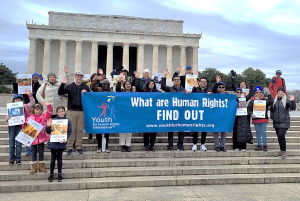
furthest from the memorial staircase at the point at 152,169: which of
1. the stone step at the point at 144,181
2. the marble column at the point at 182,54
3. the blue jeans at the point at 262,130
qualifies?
the marble column at the point at 182,54

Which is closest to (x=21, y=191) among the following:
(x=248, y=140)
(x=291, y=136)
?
(x=248, y=140)

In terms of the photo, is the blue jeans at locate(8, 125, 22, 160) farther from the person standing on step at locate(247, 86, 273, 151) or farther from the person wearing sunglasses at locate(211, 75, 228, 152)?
the person standing on step at locate(247, 86, 273, 151)

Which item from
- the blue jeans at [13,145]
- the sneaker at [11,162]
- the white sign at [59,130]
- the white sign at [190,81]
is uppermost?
the white sign at [190,81]

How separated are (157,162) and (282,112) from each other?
476 centimetres

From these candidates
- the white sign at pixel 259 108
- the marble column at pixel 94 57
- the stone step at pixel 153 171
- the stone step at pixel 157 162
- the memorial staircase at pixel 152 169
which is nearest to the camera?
the memorial staircase at pixel 152 169

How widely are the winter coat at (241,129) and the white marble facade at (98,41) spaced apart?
131 feet

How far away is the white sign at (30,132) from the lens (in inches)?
259

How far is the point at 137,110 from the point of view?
8.43 meters

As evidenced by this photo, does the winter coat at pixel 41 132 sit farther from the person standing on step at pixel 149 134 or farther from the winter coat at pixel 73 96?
the person standing on step at pixel 149 134

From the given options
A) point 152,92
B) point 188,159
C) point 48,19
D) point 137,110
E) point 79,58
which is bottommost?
point 188,159

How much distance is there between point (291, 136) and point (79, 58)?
42.9 metres

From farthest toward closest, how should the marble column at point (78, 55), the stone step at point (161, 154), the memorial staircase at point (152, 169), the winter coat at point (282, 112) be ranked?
the marble column at point (78, 55)
the winter coat at point (282, 112)
the stone step at point (161, 154)
the memorial staircase at point (152, 169)

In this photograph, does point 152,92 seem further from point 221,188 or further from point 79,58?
point 79,58

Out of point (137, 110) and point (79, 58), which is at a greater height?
point (79, 58)
